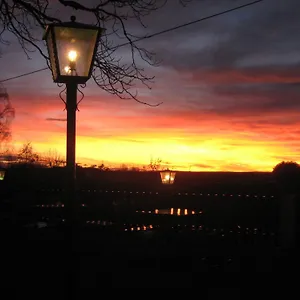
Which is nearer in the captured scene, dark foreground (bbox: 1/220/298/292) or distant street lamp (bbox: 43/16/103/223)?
distant street lamp (bbox: 43/16/103/223)

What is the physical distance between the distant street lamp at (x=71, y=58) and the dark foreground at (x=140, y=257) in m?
2.18

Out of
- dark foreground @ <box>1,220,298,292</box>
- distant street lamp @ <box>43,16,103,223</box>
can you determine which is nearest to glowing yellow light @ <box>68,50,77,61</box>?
distant street lamp @ <box>43,16,103,223</box>

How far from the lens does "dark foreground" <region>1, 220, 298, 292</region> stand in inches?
327

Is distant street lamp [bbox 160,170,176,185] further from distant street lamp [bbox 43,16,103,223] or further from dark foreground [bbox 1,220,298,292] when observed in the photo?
distant street lamp [bbox 43,16,103,223]

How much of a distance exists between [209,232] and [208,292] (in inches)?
173

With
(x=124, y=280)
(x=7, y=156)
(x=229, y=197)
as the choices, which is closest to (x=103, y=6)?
(x=124, y=280)

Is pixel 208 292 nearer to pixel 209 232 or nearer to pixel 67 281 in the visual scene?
pixel 67 281

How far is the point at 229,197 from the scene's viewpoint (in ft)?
39.5

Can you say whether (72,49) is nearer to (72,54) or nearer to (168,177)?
(72,54)

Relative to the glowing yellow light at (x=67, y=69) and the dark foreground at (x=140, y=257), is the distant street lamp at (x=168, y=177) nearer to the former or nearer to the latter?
the dark foreground at (x=140, y=257)

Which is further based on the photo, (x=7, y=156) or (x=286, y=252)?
(x=7, y=156)

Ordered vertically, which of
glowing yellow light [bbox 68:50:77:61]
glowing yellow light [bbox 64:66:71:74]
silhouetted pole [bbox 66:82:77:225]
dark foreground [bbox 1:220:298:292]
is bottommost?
dark foreground [bbox 1:220:298:292]

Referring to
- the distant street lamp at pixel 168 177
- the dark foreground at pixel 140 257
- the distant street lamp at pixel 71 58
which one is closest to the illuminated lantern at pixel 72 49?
the distant street lamp at pixel 71 58

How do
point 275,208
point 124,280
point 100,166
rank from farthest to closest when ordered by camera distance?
1. point 100,166
2. point 275,208
3. point 124,280
